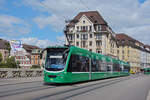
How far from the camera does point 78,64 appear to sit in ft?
62.6

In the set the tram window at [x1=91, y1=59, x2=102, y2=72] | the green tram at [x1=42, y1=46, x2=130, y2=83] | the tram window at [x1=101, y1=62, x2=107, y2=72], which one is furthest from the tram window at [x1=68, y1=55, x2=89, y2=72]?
the tram window at [x1=101, y1=62, x2=107, y2=72]

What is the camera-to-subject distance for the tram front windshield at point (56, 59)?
667 inches

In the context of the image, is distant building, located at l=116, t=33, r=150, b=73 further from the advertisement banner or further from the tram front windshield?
the tram front windshield

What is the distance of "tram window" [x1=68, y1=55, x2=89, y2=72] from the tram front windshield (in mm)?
743

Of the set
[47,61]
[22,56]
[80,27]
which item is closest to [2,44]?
[80,27]

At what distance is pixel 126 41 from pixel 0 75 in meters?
87.0

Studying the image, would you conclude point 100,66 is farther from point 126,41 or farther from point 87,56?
point 126,41

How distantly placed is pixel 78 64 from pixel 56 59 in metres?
2.52

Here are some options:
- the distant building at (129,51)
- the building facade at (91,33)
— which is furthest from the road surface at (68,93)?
the distant building at (129,51)

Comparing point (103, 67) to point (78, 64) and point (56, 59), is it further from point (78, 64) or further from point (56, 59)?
point (56, 59)

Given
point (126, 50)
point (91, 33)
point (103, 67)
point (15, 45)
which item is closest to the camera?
point (103, 67)

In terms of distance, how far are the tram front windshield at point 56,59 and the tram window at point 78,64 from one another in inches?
29.3

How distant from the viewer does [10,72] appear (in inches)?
1059

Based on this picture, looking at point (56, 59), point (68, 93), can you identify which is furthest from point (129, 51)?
point (68, 93)
